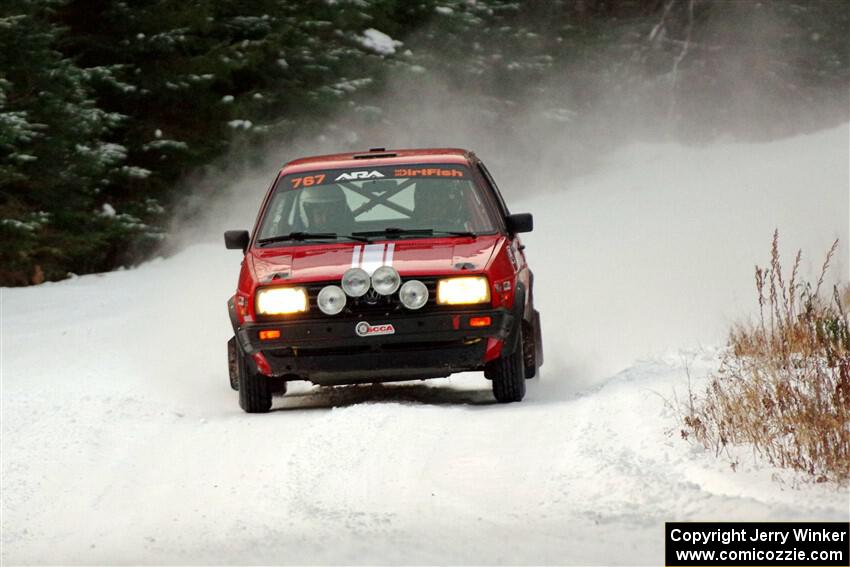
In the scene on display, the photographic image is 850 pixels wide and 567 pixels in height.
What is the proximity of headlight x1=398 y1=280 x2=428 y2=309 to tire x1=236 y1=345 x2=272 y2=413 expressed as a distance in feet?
3.87

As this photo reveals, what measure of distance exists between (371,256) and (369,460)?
79.2 inches

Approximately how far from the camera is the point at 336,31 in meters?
29.1

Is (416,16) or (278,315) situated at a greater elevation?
(416,16)

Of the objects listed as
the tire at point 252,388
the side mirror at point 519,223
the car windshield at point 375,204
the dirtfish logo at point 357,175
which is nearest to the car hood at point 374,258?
the car windshield at point 375,204

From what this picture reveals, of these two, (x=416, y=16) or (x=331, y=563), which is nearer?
(x=331, y=563)

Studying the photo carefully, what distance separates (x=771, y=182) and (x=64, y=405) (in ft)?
64.1

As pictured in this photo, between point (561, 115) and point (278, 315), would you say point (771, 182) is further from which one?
point (278, 315)

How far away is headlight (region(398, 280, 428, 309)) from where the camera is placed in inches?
380

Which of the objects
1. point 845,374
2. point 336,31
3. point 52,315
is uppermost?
point 336,31

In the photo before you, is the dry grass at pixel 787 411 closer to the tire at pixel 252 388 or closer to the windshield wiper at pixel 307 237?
the windshield wiper at pixel 307 237

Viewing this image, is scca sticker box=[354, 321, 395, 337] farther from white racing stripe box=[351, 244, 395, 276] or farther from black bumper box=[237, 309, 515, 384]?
white racing stripe box=[351, 244, 395, 276]

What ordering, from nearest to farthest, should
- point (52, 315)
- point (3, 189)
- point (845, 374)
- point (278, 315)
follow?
point (845, 374), point (278, 315), point (52, 315), point (3, 189)

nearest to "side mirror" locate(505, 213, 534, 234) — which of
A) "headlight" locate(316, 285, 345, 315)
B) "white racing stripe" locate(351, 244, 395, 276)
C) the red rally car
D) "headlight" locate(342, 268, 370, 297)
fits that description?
the red rally car

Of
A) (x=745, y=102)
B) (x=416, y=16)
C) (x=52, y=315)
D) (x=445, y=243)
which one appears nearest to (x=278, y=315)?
(x=445, y=243)
